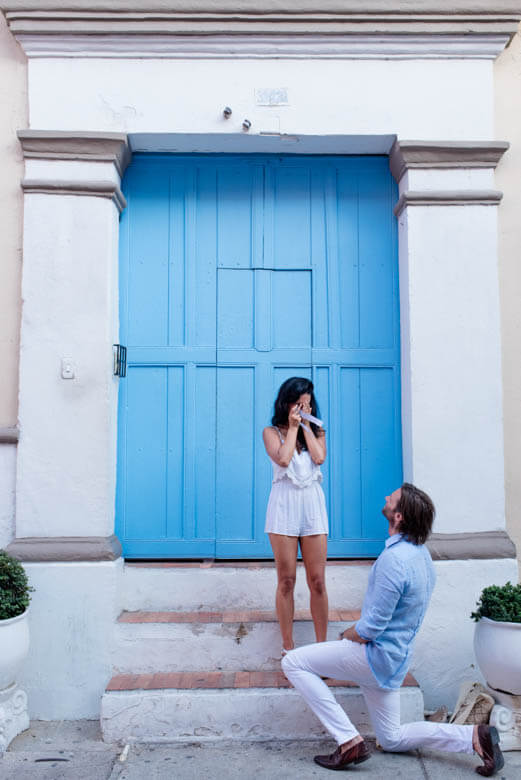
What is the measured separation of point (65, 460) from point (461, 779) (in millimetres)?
2789

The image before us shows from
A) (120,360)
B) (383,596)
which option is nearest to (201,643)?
(383,596)

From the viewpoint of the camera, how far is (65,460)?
170 inches

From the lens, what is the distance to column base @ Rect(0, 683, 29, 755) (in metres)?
3.73

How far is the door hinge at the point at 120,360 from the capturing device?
453cm

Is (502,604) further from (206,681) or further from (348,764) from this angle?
(206,681)

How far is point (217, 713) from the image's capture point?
378cm

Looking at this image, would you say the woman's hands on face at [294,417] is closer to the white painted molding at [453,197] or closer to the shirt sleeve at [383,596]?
the shirt sleeve at [383,596]

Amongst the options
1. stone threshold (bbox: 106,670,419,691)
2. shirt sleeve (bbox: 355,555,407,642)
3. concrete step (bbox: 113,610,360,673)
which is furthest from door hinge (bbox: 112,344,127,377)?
shirt sleeve (bbox: 355,555,407,642)

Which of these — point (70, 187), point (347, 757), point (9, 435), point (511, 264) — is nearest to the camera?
point (347, 757)

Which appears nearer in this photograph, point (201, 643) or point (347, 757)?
point (347, 757)

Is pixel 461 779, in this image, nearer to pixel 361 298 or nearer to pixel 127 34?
pixel 361 298

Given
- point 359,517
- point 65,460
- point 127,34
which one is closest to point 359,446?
point 359,517

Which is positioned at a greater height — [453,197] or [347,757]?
[453,197]

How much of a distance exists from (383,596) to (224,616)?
144 centimetres
